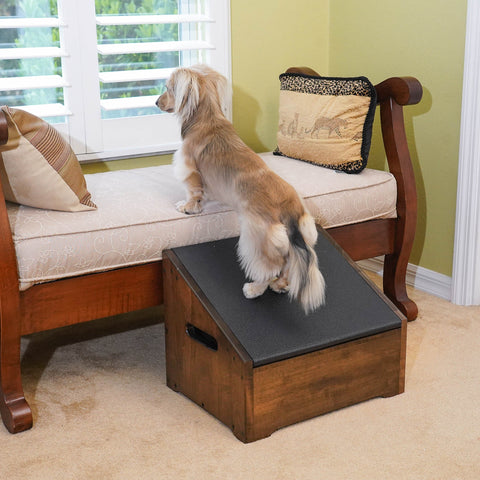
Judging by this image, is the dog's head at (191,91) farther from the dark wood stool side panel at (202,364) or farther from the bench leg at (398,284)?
the bench leg at (398,284)

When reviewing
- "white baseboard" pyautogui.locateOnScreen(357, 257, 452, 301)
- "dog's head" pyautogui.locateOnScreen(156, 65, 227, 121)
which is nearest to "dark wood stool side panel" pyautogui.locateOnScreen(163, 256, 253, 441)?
"dog's head" pyautogui.locateOnScreen(156, 65, 227, 121)

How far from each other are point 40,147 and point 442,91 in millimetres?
1455

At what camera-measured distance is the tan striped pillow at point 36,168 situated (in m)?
1.74

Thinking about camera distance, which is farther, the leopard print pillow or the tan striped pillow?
the leopard print pillow

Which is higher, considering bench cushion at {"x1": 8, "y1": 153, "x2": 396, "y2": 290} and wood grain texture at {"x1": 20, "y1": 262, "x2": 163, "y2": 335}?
bench cushion at {"x1": 8, "y1": 153, "x2": 396, "y2": 290}

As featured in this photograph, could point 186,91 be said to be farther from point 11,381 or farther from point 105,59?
point 11,381

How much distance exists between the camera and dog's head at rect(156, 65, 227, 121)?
1.88m

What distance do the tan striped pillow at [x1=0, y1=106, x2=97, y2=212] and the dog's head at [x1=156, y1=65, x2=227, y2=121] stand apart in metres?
0.33

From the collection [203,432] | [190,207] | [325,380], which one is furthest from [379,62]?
[203,432]

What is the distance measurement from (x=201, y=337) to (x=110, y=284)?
0.29 meters

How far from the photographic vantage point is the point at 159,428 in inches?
68.6

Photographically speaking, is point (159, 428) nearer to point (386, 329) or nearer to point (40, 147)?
point (386, 329)

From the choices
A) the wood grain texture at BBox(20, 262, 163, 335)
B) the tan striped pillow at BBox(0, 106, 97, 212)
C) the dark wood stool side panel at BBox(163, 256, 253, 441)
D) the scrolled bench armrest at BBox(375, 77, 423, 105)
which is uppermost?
the scrolled bench armrest at BBox(375, 77, 423, 105)

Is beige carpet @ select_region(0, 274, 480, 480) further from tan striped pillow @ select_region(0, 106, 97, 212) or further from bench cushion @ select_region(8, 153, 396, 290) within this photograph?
tan striped pillow @ select_region(0, 106, 97, 212)
